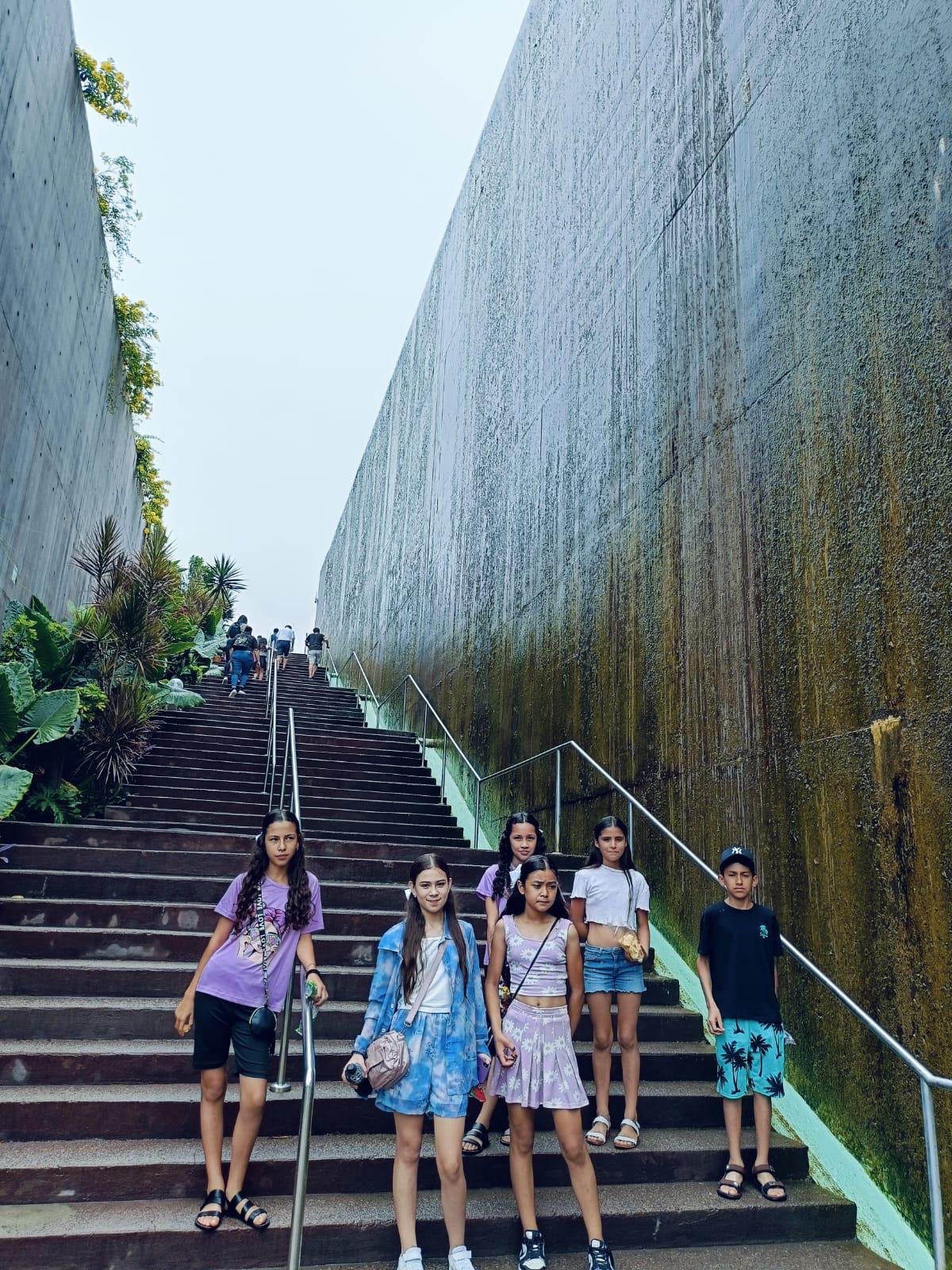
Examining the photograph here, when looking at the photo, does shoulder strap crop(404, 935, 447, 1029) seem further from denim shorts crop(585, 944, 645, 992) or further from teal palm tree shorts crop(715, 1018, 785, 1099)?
teal palm tree shorts crop(715, 1018, 785, 1099)

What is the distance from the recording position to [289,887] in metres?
3.46

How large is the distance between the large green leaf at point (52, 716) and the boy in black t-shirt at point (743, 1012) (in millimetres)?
5164

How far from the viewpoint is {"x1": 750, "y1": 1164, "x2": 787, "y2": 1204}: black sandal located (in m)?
3.44

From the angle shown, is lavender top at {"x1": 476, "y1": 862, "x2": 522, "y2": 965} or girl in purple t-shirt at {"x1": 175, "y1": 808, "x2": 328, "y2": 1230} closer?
girl in purple t-shirt at {"x1": 175, "y1": 808, "x2": 328, "y2": 1230}

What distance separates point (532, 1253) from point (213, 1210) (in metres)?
1.09

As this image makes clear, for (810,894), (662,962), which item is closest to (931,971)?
(810,894)

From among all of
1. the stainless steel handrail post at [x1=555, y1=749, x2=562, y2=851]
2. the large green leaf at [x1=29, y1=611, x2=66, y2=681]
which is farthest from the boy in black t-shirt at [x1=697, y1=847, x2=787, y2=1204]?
the large green leaf at [x1=29, y1=611, x2=66, y2=681]

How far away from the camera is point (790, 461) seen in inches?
183

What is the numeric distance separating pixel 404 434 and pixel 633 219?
10.5 meters

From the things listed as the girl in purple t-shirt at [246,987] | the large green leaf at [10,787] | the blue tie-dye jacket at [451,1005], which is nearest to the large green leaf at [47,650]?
the large green leaf at [10,787]

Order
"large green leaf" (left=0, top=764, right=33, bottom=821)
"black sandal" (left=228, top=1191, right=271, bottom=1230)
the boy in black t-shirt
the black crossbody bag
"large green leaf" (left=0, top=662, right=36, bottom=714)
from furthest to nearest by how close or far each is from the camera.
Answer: "large green leaf" (left=0, top=662, right=36, bottom=714) < "large green leaf" (left=0, top=764, right=33, bottom=821) < the boy in black t-shirt < the black crossbody bag < "black sandal" (left=228, top=1191, right=271, bottom=1230)

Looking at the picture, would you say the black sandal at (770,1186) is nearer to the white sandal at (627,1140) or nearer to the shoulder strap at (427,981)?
the white sandal at (627,1140)

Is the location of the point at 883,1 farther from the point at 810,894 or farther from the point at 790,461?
the point at 810,894

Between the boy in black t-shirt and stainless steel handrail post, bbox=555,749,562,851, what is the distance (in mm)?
2832
